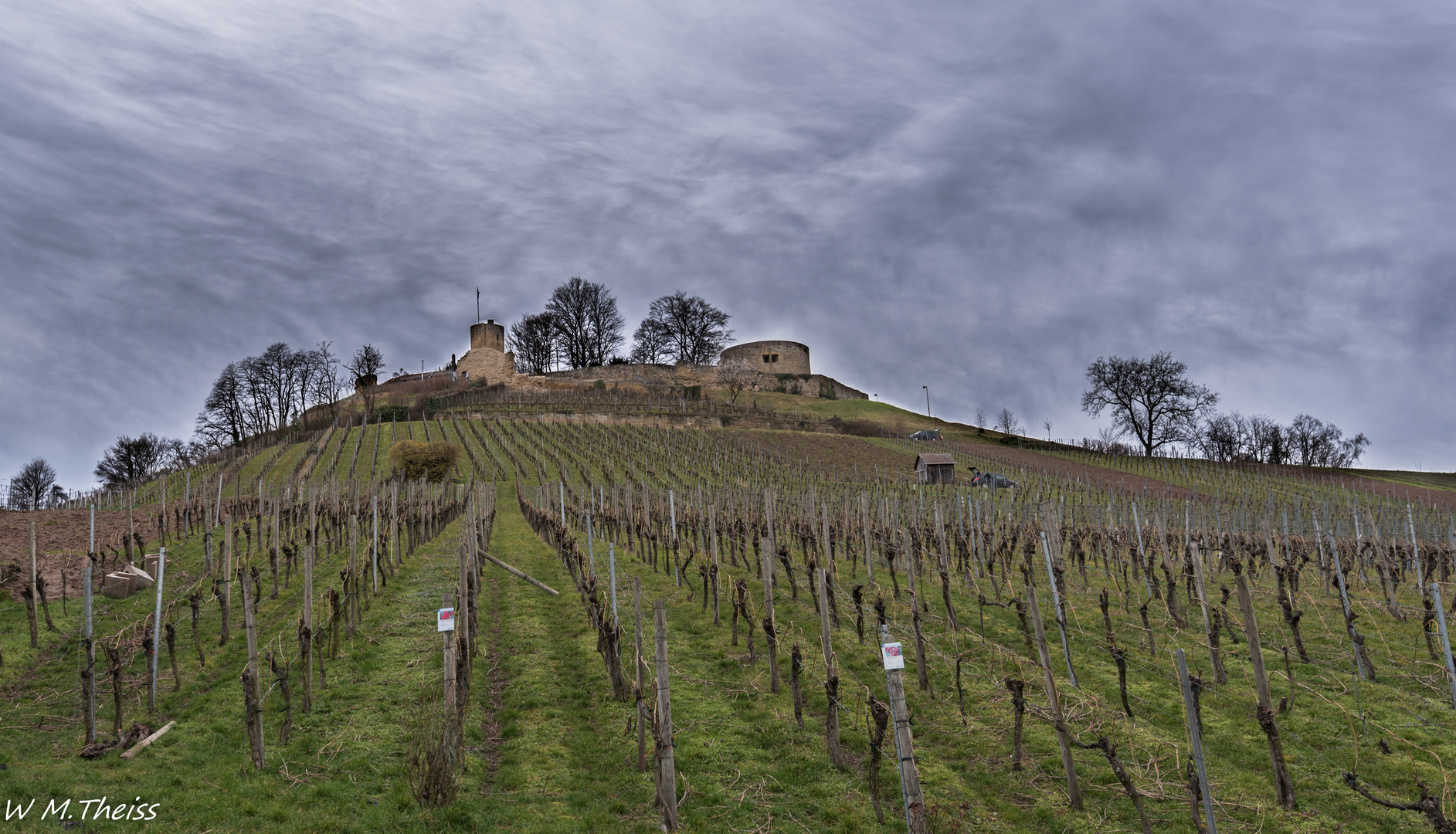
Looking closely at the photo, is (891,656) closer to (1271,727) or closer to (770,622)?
(1271,727)

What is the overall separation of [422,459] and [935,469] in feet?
78.4

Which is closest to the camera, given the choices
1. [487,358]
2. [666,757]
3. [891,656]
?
[891,656]

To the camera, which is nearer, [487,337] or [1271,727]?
[1271,727]

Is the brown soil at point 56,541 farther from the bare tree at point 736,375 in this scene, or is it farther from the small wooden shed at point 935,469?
the bare tree at point 736,375

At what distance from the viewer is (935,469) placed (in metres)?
39.6

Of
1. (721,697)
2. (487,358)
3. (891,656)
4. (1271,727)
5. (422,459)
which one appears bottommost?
(721,697)

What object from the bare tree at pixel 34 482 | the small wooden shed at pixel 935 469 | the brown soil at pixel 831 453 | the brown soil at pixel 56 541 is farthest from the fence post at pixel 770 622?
the bare tree at pixel 34 482

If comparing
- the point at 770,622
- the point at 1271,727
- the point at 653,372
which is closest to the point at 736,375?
the point at 653,372

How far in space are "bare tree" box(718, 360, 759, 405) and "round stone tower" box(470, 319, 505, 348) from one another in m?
19.6

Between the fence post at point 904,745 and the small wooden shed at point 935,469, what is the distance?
3424 centimetres

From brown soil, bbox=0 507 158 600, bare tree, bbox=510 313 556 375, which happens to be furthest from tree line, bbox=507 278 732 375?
brown soil, bbox=0 507 158 600

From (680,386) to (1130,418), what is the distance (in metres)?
35.2

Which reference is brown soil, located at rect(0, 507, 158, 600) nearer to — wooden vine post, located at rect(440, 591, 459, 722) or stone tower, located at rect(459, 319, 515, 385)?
wooden vine post, located at rect(440, 591, 459, 722)

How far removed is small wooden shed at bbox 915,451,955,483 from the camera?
3897 centimetres
